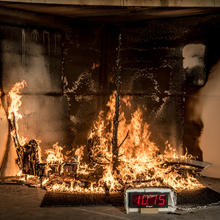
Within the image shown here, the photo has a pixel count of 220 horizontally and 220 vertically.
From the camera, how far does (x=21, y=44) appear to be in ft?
21.5

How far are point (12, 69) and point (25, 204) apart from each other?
3.09 m

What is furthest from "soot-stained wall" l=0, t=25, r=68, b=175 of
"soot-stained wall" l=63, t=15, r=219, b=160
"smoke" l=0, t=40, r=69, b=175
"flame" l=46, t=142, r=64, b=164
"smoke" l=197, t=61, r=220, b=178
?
"smoke" l=197, t=61, r=220, b=178

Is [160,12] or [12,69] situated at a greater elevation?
[160,12]

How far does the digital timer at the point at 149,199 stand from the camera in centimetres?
443

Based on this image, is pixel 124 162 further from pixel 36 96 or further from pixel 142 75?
pixel 36 96

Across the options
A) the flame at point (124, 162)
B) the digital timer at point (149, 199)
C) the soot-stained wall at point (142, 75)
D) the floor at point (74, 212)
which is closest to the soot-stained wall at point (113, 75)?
the soot-stained wall at point (142, 75)

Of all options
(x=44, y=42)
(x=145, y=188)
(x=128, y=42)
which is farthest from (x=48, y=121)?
(x=145, y=188)

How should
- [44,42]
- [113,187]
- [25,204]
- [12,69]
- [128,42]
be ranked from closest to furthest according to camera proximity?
[25,204] < [113,187] < [12,69] < [44,42] < [128,42]

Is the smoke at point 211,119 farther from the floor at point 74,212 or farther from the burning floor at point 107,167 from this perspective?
the floor at point 74,212

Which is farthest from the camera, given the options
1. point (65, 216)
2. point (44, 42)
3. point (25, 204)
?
point (44, 42)

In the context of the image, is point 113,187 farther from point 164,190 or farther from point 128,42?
point 128,42

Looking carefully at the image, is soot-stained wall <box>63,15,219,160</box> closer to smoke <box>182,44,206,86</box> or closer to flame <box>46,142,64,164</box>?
smoke <box>182,44,206,86</box>

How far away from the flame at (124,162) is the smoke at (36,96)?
61 centimetres

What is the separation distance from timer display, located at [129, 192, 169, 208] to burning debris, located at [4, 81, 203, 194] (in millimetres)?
466
